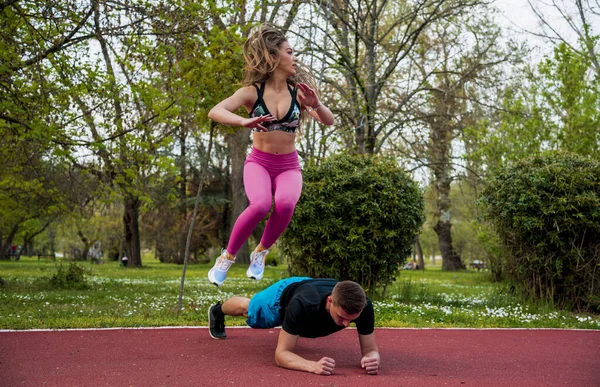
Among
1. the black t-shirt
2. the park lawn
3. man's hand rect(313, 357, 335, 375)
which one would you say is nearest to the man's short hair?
the black t-shirt

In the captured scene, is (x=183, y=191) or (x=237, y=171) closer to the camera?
(x=237, y=171)

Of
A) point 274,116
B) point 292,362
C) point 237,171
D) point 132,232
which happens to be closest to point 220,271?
point 292,362

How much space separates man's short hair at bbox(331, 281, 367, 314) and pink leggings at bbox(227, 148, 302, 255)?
42.1 inches

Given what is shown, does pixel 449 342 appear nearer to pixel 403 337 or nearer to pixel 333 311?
pixel 403 337

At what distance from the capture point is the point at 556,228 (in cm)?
965

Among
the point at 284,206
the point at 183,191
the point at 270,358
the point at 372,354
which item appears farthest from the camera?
the point at 183,191

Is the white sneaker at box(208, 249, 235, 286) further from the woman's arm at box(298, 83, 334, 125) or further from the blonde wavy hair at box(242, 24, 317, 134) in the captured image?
the woman's arm at box(298, 83, 334, 125)

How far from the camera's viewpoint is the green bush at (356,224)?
1021 centimetres

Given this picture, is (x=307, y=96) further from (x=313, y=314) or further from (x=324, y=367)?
(x=324, y=367)

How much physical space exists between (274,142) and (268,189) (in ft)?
1.37

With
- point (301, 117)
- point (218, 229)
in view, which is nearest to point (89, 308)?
point (301, 117)

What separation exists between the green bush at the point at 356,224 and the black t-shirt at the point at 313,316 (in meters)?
5.04

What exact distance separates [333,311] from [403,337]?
2.29 meters

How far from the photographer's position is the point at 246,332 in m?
6.77
